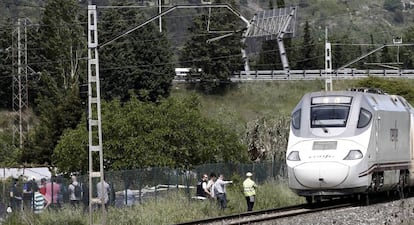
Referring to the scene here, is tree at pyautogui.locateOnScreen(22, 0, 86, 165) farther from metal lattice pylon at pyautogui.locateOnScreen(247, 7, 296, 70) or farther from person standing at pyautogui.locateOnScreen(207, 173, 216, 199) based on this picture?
person standing at pyautogui.locateOnScreen(207, 173, 216, 199)

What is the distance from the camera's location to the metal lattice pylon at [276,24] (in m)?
92.4

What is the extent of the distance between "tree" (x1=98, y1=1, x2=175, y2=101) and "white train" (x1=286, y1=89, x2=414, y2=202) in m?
65.0

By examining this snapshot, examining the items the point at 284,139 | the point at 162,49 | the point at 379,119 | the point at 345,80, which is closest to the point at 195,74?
the point at 162,49

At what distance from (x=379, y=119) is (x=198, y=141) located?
2231 cm

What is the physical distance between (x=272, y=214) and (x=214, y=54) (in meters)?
75.6

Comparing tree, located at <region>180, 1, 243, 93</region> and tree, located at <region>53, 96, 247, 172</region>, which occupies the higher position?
tree, located at <region>180, 1, 243, 93</region>

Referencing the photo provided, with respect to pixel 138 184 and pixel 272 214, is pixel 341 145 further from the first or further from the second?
pixel 138 184

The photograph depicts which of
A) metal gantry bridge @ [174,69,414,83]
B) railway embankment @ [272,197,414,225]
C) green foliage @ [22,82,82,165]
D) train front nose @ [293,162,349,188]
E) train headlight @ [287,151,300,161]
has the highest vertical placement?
metal gantry bridge @ [174,69,414,83]

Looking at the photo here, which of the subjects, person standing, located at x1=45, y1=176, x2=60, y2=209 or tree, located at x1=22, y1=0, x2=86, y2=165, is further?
tree, located at x1=22, y1=0, x2=86, y2=165

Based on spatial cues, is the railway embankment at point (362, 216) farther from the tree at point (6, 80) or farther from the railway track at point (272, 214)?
the tree at point (6, 80)

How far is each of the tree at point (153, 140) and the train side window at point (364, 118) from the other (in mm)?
20372

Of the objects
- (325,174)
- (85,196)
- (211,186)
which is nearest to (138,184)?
(85,196)

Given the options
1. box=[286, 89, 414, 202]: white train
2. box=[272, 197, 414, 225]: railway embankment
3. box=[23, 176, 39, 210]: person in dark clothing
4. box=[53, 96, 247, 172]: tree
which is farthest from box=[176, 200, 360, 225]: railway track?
box=[53, 96, 247, 172]: tree

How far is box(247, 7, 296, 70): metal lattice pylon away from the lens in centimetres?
9244
